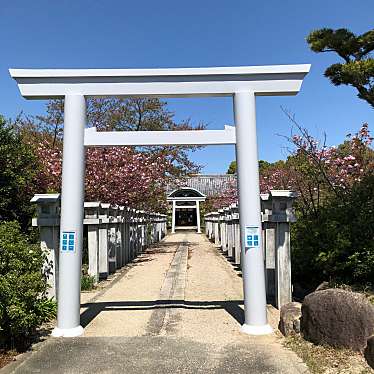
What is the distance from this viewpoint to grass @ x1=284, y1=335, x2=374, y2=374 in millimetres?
4090

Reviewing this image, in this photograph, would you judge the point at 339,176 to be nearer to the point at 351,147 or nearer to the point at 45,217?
the point at 351,147

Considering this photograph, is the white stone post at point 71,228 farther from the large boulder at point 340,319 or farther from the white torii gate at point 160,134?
the large boulder at point 340,319

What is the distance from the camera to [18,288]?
4.78 metres

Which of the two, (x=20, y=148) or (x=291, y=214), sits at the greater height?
(x=20, y=148)

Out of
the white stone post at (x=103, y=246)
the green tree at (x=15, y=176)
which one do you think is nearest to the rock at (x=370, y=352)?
the white stone post at (x=103, y=246)

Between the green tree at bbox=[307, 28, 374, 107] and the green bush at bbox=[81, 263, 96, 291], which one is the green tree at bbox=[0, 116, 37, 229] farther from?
the green tree at bbox=[307, 28, 374, 107]

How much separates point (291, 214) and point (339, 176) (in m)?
4.95

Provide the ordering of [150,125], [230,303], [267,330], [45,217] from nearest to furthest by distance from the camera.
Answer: [267,330], [45,217], [230,303], [150,125]

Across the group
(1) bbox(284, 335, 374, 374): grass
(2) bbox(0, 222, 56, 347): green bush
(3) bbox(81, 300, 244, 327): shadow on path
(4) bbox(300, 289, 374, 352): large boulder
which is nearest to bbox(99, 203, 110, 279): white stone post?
(3) bbox(81, 300, 244, 327): shadow on path

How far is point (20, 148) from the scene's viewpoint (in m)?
12.2

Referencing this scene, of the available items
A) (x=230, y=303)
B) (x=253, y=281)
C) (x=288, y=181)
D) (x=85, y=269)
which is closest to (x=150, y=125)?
(x=288, y=181)

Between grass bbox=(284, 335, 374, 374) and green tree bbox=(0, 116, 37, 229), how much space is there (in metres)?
9.37

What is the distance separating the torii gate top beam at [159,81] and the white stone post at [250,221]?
0.30m

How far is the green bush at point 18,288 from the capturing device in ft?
15.2
